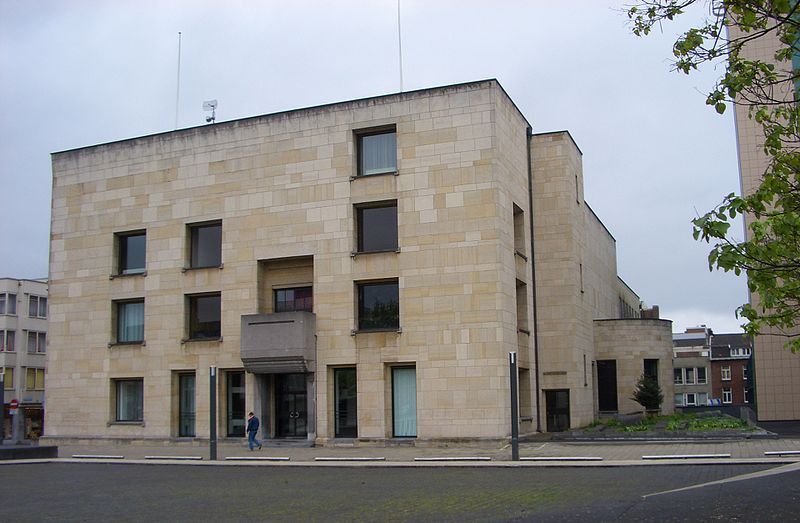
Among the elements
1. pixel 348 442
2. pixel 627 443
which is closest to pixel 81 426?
pixel 348 442

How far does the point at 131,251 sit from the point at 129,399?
655cm

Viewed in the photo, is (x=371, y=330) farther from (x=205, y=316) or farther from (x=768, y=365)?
(x=768, y=365)

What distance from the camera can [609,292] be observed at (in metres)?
56.8

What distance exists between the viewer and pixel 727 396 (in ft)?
378

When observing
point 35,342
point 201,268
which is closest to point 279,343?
point 201,268

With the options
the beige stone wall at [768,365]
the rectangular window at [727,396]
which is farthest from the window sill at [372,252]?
the rectangular window at [727,396]

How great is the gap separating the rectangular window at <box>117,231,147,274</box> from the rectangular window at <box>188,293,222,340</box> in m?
3.47

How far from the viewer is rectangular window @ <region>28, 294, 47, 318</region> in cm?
7820

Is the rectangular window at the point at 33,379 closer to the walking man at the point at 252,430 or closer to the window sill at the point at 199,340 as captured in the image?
the window sill at the point at 199,340

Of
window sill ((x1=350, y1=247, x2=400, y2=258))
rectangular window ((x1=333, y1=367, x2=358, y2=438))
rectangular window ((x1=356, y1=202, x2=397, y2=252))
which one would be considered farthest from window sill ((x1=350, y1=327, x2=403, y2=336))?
rectangular window ((x1=356, y1=202, x2=397, y2=252))

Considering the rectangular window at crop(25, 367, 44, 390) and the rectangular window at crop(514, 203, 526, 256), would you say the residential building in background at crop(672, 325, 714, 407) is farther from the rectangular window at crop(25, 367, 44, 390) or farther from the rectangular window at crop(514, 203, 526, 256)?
the rectangular window at crop(514, 203, 526, 256)

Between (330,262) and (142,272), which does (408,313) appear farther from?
(142,272)

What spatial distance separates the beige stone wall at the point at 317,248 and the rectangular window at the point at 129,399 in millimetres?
537

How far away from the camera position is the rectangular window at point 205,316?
37.0 metres
